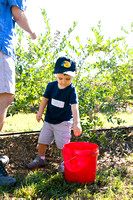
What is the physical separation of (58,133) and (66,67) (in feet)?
2.69

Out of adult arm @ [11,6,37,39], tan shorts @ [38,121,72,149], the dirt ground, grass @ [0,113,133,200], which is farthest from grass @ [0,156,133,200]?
adult arm @ [11,6,37,39]

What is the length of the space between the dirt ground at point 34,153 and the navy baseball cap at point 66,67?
1122 millimetres

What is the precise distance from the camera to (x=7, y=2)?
1895mm

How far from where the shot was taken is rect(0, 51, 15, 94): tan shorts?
181 cm

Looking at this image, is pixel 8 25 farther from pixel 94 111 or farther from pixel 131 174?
pixel 131 174

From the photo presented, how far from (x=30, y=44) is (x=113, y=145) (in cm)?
197

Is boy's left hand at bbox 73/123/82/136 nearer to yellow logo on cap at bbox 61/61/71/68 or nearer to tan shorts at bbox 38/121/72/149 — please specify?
tan shorts at bbox 38/121/72/149

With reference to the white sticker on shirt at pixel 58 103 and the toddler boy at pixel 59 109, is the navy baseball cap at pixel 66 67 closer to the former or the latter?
the toddler boy at pixel 59 109

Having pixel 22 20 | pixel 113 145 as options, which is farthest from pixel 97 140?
pixel 22 20

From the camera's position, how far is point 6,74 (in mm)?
1839

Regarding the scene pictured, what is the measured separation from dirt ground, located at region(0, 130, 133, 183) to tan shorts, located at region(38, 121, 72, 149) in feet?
1.03

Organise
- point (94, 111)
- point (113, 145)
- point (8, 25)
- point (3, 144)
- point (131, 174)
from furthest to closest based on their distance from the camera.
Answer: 1. point (113, 145)
2. point (94, 111)
3. point (3, 144)
4. point (131, 174)
5. point (8, 25)

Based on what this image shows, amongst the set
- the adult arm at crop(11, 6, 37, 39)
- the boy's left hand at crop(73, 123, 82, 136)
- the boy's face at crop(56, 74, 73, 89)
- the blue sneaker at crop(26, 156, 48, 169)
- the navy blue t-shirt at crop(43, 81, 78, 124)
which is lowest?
the blue sneaker at crop(26, 156, 48, 169)

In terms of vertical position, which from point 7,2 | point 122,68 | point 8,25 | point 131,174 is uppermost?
point 7,2
